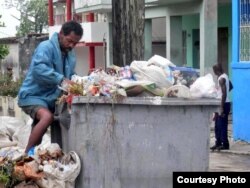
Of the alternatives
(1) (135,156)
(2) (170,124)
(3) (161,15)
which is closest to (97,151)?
(1) (135,156)

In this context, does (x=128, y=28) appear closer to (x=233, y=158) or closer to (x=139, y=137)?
(x=139, y=137)

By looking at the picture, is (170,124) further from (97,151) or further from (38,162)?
(38,162)

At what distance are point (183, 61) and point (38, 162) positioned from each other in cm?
1264

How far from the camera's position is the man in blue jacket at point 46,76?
583cm

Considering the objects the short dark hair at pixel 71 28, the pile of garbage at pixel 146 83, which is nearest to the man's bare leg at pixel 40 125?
the pile of garbage at pixel 146 83

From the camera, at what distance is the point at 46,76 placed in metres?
5.75

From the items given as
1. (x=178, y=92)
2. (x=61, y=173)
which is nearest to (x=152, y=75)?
(x=178, y=92)

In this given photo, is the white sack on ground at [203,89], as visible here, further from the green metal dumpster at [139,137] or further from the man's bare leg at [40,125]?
the man's bare leg at [40,125]

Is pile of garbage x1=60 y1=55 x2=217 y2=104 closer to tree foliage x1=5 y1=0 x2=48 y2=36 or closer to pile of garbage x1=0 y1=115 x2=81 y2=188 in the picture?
pile of garbage x1=0 y1=115 x2=81 y2=188

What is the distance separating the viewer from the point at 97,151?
17.3ft

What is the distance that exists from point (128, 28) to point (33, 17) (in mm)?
41768

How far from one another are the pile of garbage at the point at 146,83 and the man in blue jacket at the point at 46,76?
367mm

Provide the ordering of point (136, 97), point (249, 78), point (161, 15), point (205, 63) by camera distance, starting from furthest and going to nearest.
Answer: point (161, 15) < point (205, 63) < point (249, 78) < point (136, 97)

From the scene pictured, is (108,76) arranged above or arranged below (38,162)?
above
